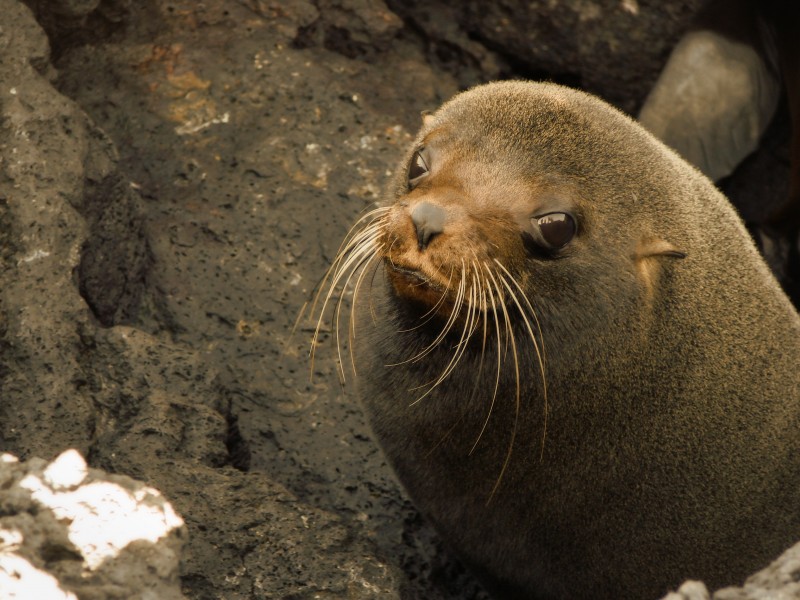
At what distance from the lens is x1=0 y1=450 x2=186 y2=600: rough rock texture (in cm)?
289

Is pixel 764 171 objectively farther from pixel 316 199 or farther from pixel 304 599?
pixel 304 599

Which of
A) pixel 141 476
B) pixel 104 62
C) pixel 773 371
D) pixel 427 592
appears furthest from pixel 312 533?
pixel 104 62

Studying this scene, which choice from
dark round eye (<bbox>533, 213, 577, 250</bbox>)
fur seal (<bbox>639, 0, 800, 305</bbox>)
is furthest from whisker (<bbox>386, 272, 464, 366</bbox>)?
fur seal (<bbox>639, 0, 800, 305</bbox>)

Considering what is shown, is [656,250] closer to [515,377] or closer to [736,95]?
[515,377]

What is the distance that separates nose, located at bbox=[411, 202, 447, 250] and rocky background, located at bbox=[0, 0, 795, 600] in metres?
1.25

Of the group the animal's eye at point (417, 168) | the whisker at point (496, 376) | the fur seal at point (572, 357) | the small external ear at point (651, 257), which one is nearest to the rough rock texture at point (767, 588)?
the fur seal at point (572, 357)

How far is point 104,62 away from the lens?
19.8ft

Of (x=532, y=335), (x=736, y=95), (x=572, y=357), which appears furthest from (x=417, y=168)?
(x=736, y=95)

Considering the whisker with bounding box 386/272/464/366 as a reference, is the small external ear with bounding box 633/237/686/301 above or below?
above

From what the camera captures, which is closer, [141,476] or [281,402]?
[141,476]

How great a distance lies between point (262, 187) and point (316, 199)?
0.98ft

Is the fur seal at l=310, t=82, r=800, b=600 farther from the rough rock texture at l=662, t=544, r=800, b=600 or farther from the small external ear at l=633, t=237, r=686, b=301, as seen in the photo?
the rough rock texture at l=662, t=544, r=800, b=600

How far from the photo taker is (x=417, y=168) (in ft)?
13.5

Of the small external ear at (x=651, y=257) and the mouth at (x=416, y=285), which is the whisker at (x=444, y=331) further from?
the small external ear at (x=651, y=257)
